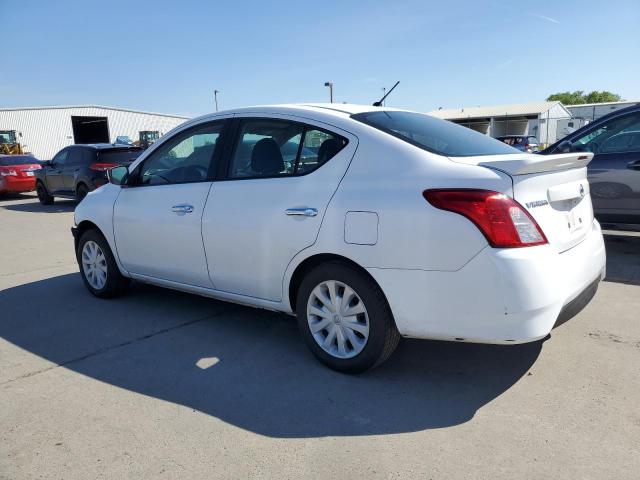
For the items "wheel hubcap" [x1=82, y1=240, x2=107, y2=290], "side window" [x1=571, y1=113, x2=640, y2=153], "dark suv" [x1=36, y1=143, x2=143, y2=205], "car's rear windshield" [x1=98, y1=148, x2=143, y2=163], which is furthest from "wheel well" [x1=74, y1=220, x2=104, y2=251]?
"car's rear windshield" [x1=98, y1=148, x2=143, y2=163]

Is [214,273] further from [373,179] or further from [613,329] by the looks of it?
[613,329]

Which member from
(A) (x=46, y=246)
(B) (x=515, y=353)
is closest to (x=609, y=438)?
(B) (x=515, y=353)

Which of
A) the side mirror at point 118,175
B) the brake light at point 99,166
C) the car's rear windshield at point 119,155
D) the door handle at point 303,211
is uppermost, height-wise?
the car's rear windshield at point 119,155

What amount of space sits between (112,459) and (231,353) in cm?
127

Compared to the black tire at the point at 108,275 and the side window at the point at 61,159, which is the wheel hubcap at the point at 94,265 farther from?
the side window at the point at 61,159

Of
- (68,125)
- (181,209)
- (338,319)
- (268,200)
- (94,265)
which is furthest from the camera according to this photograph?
(68,125)

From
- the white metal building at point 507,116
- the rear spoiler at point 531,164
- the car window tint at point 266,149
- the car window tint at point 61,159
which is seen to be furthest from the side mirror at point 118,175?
the white metal building at point 507,116

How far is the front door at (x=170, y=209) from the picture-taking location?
394cm

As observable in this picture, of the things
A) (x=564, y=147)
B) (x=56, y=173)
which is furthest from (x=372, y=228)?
(x=56, y=173)

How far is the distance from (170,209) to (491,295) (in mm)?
2599

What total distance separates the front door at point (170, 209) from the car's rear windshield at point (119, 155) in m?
8.79

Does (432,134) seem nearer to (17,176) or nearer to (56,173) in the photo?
(56,173)

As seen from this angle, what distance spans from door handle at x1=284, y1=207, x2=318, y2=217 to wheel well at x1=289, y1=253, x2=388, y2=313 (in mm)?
255

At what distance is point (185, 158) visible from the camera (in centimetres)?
427
